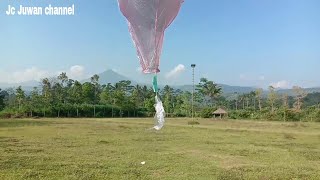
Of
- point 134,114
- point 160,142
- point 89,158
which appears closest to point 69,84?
point 134,114

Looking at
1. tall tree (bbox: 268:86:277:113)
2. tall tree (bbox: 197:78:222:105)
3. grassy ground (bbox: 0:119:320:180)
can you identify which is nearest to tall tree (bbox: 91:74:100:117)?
tall tree (bbox: 197:78:222:105)

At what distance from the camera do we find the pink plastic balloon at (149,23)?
180 inches

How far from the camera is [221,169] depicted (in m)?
12.6

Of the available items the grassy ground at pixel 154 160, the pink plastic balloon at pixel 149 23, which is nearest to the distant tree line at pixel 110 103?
the grassy ground at pixel 154 160

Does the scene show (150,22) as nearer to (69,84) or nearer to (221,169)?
(221,169)

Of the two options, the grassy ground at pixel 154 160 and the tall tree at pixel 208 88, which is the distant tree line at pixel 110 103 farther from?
the grassy ground at pixel 154 160

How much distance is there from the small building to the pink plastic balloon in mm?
52492

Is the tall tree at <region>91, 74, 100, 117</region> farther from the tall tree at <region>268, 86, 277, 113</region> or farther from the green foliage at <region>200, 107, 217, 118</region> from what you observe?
the tall tree at <region>268, 86, 277, 113</region>

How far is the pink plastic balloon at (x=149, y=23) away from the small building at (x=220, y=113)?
172ft

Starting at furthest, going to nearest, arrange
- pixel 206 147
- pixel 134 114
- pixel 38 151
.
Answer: pixel 134 114 → pixel 206 147 → pixel 38 151

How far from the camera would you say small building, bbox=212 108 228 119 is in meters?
57.0

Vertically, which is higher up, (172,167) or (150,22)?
(150,22)

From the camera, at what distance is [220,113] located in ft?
188

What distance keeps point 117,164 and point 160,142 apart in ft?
22.3
